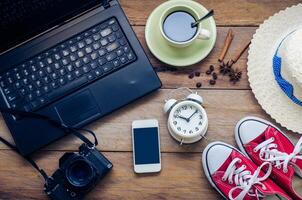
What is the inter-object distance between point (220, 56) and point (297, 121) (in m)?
0.21

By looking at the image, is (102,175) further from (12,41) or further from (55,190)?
(12,41)

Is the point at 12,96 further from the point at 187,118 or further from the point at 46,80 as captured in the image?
the point at 187,118

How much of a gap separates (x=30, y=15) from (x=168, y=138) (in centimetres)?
38

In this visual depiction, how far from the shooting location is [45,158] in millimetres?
973

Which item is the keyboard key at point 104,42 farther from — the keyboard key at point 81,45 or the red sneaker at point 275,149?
the red sneaker at point 275,149

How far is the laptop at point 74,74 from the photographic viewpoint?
94 centimetres

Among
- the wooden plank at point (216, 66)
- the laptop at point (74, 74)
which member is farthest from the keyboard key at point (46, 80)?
the wooden plank at point (216, 66)

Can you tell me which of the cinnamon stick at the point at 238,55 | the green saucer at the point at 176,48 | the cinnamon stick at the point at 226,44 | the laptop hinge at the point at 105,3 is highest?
the laptop hinge at the point at 105,3

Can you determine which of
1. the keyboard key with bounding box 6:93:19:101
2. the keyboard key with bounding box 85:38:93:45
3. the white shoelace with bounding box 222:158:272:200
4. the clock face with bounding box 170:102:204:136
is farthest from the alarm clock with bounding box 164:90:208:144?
the keyboard key with bounding box 6:93:19:101

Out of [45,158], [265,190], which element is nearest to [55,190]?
[45,158]

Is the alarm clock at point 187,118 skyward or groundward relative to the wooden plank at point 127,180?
skyward

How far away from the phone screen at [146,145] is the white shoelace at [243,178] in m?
0.16

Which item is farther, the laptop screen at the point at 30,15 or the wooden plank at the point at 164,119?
the wooden plank at the point at 164,119

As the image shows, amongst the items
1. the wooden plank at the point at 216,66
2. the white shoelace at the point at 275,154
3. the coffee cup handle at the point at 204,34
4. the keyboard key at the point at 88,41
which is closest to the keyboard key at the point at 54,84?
the keyboard key at the point at 88,41
